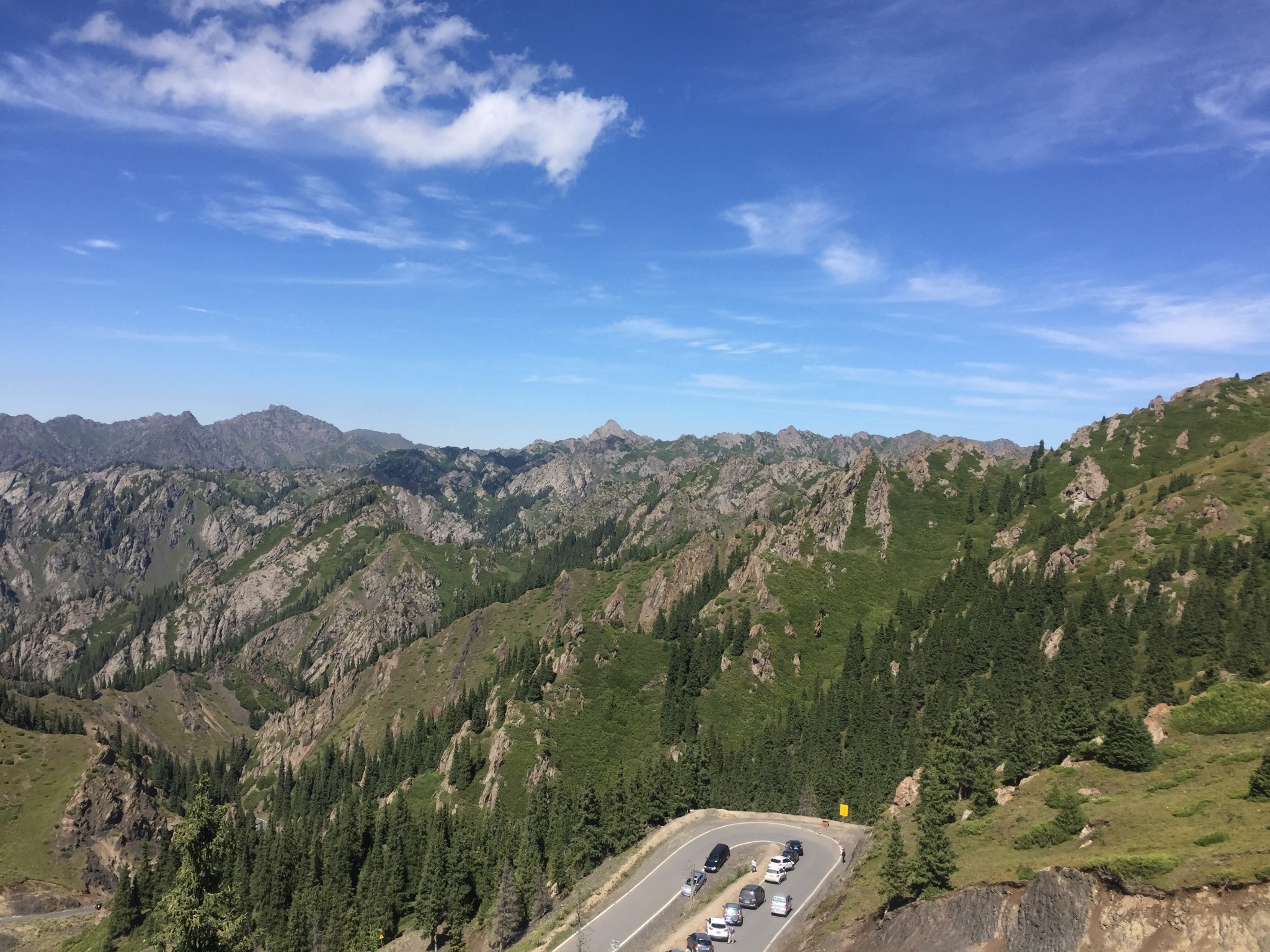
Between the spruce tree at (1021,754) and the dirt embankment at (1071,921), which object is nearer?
the dirt embankment at (1071,921)

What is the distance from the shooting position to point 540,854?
119 meters

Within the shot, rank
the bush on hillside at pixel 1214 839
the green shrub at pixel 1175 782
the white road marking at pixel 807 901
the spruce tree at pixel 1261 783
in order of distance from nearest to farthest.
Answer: the bush on hillside at pixel 1214 839 < the spruce tree at pixel 1261 783 < the green shrub at pixel 1175 782 < the white road marking at pixel 807 901

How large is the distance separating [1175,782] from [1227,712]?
15.5m

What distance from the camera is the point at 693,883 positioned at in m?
71.9

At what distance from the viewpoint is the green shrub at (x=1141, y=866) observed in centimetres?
3850

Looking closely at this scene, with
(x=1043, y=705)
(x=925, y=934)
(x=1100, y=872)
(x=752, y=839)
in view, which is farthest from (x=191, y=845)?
(x=1043, y=705)

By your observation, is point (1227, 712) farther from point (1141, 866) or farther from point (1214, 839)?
point (1141, 866)

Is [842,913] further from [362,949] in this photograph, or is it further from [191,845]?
[362,949]

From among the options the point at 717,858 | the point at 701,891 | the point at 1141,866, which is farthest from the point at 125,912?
the point at 1141,866

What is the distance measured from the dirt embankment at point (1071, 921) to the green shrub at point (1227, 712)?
115 feet

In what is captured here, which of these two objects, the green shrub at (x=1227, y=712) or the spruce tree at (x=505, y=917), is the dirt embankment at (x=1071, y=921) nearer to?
the green shrub at (x=1227, y=712)

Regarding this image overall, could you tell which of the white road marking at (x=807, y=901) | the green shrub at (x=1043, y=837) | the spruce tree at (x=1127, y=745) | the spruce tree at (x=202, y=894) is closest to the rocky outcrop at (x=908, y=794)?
the white road marking at (x=807, y=901)

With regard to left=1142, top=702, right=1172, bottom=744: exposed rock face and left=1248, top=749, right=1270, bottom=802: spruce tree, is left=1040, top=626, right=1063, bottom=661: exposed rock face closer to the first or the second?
left=1142, top=702, right=1172, bottom=744: exposed rock face

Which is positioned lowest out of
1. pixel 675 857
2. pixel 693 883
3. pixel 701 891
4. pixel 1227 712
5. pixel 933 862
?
pixel 675 857
